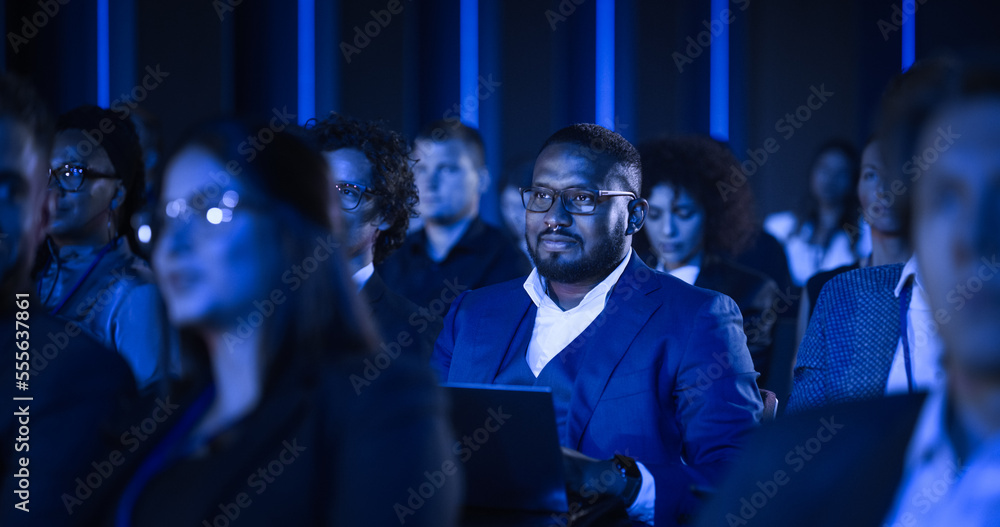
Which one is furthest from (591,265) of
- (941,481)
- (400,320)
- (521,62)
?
(521,62)

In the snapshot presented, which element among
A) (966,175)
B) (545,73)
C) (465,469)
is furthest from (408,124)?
(966,175)

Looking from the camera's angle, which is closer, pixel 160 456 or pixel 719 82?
pixel 160 456

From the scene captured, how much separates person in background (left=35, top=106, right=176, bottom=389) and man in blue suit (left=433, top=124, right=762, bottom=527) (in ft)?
2.63

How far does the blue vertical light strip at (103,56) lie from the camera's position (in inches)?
184

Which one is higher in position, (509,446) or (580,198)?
(580,198)

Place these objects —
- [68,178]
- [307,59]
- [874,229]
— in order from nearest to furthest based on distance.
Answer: [68,178] < [874,229] < [307,59]

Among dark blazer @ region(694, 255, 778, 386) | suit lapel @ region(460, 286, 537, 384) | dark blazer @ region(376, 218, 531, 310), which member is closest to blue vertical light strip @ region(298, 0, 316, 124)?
dark blazer @ region(376, 218, 531, 310)

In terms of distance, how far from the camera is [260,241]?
3.63 ft

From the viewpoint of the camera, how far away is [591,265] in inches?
92.8

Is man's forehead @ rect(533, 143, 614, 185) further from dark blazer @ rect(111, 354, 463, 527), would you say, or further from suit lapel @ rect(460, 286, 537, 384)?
dark blazer @ rect(111, 354, 463, 527)

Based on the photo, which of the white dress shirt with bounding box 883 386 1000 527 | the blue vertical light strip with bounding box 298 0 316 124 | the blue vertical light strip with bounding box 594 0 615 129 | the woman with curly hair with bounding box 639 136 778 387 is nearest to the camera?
the white dress shirt with bounding box 883 386 1000 527

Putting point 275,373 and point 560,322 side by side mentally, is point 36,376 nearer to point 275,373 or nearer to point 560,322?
point 275,373

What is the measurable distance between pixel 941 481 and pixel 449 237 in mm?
3569

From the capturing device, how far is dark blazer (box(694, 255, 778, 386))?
3.43m
